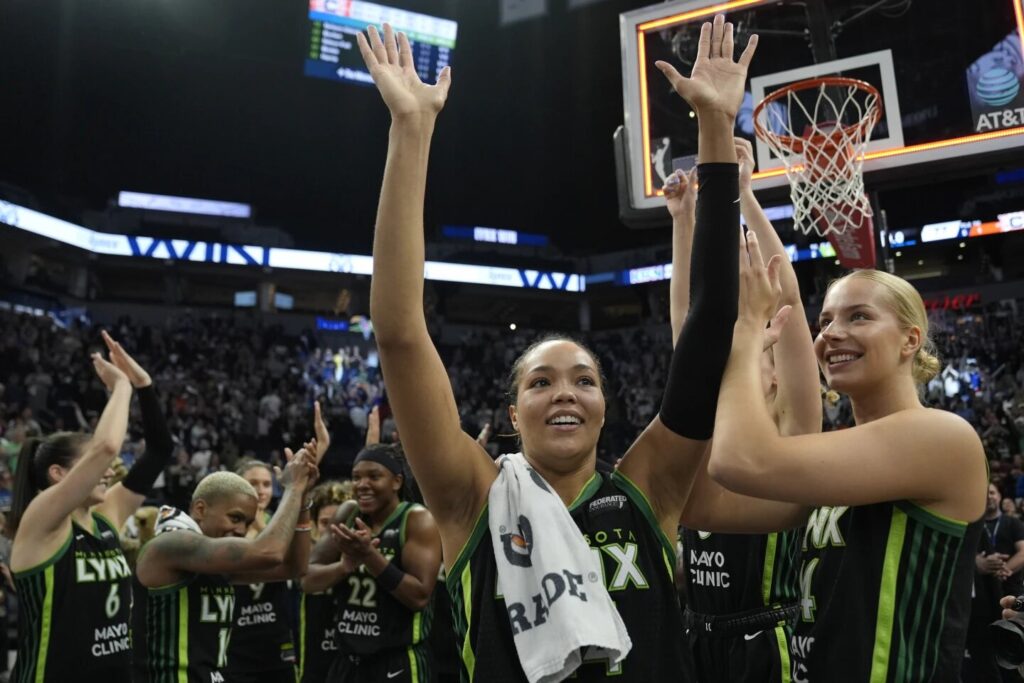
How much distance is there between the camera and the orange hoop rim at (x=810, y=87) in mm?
5683

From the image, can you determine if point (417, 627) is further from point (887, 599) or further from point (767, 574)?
point (887, 599)

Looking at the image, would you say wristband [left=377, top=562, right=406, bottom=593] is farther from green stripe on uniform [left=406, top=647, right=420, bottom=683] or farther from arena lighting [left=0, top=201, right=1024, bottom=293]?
arena lighting [left=0, top=201, right=1024, bottom=293]

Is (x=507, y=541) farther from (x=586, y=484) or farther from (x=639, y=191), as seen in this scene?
(x=639, y=191)

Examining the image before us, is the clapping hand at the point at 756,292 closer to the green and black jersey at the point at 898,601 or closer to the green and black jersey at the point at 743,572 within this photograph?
the green and black jersey at the point at 898,601

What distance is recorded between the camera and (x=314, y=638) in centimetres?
518

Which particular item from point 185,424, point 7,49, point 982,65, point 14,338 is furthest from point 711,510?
point 7,49

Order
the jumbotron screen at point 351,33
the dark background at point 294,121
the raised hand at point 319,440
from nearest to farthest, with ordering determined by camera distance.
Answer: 1. the raised hand at point 319,440
2. the jumbotron screen at point 351,33
3. the dark background at point 294,121

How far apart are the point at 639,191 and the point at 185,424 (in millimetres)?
15728

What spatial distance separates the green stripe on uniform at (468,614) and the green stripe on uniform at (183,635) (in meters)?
2.77

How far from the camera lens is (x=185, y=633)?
4223mm

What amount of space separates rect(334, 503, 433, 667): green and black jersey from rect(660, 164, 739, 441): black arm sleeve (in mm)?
2928

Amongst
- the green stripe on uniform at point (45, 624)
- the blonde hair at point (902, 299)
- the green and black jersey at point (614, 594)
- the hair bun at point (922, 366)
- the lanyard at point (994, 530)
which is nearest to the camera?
the green and black jersey at point (614, 594)

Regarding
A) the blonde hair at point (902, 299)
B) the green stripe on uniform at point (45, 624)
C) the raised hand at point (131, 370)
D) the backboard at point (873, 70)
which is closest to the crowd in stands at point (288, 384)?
the backboard at point (873, 70)

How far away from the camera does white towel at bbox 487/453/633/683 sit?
5.76ft
